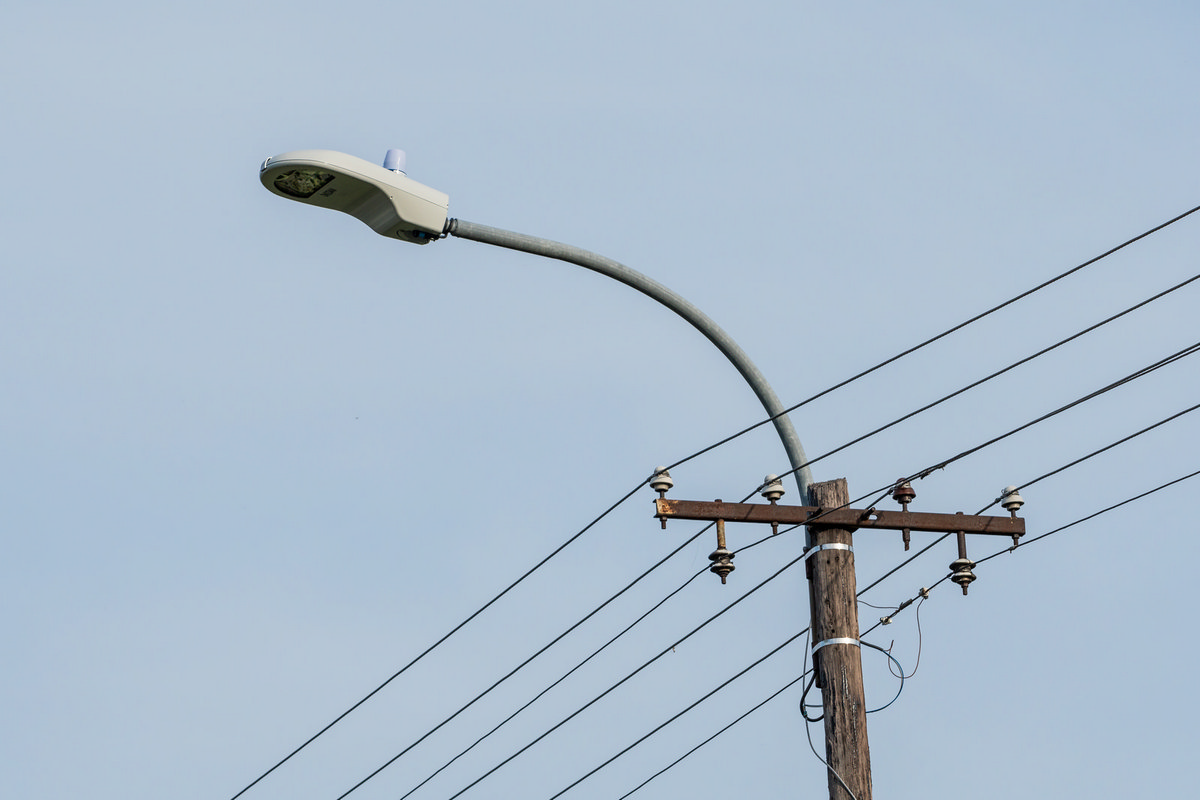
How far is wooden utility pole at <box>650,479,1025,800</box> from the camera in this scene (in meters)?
9.38

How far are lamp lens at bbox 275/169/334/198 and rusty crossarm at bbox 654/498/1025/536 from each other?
2938mm

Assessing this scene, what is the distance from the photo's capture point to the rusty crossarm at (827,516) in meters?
9.93

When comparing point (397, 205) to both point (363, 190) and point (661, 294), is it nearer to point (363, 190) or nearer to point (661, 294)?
point (363, 190)

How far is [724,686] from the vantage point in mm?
11656

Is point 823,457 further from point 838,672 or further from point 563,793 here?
point 563,793

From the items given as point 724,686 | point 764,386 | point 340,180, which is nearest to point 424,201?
point 340,180

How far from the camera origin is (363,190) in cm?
881

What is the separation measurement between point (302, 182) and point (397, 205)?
0.53m

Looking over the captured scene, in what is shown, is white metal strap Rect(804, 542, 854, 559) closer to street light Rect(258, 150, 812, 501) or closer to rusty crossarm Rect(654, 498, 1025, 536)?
rusty crossarm Rect(654, 498, 1025, 536)

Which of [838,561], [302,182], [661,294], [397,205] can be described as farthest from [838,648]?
[302,182]

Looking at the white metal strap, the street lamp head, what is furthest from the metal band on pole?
the street lamp head

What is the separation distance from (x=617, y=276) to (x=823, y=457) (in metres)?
1.91

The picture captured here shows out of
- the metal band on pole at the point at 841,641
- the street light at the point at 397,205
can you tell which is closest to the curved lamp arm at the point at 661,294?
the street light at the point at 397,205

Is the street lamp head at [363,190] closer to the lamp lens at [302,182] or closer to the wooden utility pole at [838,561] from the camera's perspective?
the lamp lens at [302,182]
